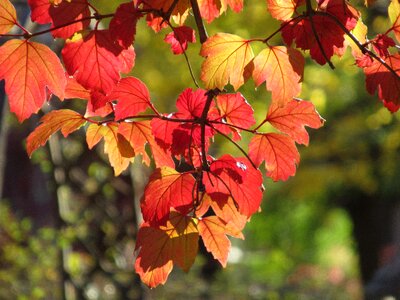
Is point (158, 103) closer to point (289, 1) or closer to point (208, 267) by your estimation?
point (208, 267)

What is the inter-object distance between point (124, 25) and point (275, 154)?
0.38m

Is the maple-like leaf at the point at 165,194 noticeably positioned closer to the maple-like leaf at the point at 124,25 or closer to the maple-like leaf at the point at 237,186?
the maple-like leaf at the point at 237,186

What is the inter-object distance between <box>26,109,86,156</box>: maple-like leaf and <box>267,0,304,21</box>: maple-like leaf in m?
0.41

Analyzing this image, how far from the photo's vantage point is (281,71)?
1380 mm

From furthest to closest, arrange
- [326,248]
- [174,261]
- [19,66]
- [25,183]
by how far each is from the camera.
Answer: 1. [326,248]
2. [25,183]
3. [174,261]
4. [19,66]

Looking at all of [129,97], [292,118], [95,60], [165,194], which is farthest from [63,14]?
[292,118]

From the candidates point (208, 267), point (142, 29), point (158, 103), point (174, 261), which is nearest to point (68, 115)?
point (174, 261)

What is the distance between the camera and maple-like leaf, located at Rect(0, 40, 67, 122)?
1.29m

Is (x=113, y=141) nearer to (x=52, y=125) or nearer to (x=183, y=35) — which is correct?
(x=52, y=125)

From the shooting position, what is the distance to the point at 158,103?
369 inches

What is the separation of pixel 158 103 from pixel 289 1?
7.98 metres

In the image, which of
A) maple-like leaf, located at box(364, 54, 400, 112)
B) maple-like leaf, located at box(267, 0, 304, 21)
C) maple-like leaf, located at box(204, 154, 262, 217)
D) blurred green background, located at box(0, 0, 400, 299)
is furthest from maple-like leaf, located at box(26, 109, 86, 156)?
blurred green background, located at box(0, 0, 400, 299)

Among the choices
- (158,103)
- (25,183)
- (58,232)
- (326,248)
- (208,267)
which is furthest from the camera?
(326,248)

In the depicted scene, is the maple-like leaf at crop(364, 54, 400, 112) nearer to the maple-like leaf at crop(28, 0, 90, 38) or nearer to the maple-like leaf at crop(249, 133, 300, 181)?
the maple-like leaf at crop(249, 133, 300, 181)
